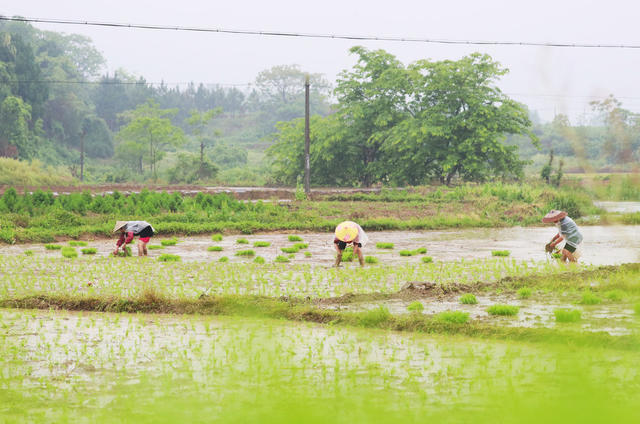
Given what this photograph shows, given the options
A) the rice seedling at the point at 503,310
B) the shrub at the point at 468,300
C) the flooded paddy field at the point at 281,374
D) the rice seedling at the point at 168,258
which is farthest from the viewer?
the rice seedling at the point at 168,258

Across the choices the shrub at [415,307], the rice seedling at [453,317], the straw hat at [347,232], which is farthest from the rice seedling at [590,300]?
the straw hat at [347,232]

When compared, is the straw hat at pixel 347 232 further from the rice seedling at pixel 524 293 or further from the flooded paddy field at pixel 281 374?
the flooded paddy field at pixel 281 374

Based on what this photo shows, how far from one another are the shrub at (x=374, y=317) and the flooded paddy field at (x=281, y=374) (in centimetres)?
26

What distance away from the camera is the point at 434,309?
803 centimetres

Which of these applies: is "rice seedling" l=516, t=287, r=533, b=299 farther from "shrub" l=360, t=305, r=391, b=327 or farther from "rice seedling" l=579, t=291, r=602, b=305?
"shrub" l=360, t=305, r=391, b=327

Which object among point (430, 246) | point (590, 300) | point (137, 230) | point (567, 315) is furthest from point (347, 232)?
point (430, 246)

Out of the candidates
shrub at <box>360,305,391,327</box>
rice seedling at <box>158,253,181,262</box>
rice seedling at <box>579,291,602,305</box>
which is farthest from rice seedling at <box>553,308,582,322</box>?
rice seedling at <box>158,253,181,262</box>

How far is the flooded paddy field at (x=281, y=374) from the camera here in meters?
2.10

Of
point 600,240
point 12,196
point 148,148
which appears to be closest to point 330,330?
point 600,240

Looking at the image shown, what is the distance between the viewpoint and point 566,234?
37.0ft

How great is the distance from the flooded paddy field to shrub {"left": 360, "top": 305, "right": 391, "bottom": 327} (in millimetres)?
259

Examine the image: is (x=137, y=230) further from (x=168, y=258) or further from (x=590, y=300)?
(x=590, y=300)

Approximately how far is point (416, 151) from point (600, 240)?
17965 millimetres

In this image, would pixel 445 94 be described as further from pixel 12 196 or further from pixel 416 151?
pixel 12 196
